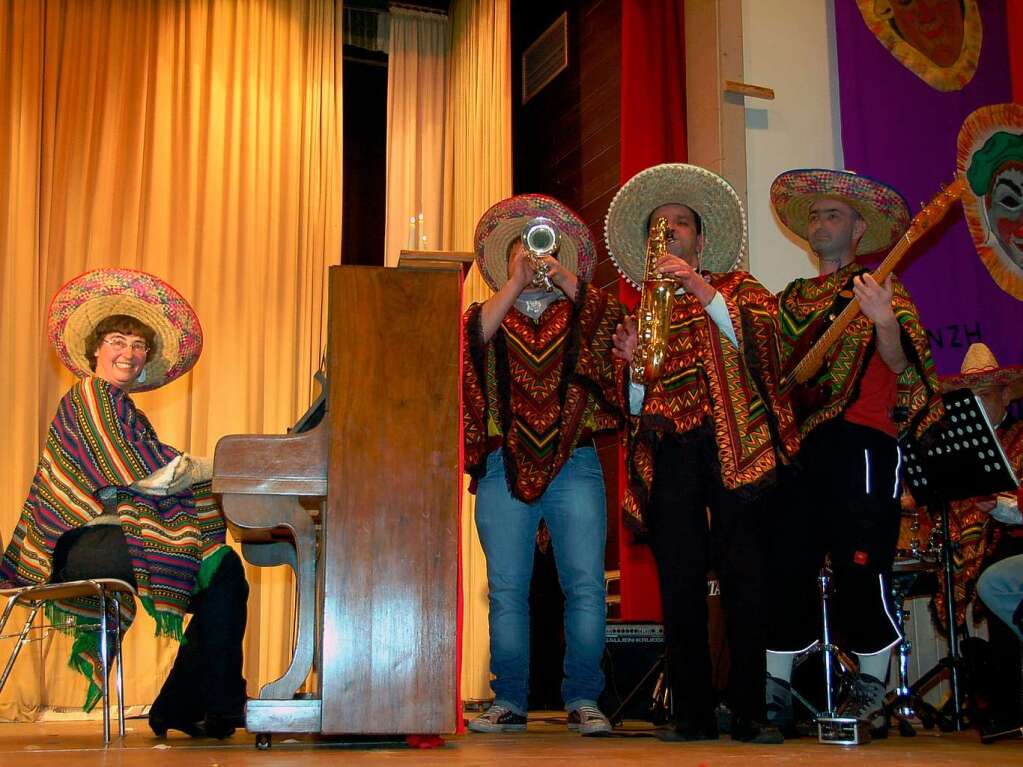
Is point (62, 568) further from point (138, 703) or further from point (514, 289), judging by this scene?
point (138, 703)

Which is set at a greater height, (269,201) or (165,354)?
(269,201)

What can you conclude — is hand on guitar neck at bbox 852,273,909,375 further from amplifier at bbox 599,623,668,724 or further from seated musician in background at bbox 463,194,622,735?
amplifier at bbox 599,623,668,724

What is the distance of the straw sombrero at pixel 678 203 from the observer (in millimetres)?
3529

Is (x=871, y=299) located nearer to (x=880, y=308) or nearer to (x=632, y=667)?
(x=880, y=308)

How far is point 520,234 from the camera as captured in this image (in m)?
3.81

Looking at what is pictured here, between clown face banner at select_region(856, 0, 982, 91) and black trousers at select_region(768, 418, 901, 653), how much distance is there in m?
2.39

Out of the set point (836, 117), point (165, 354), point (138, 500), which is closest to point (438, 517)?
point (138, 500)

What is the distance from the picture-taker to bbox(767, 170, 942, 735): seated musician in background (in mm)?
3234

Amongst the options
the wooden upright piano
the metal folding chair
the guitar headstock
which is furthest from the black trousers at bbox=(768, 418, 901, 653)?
the metal folding chair

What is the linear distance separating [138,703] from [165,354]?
2644mm

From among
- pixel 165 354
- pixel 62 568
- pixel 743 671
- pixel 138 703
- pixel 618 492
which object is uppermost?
pixel 165 354

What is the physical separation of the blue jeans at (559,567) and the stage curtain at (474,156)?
2.84 m

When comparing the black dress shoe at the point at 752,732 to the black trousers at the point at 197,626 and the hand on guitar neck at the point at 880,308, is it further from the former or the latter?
the black trousers at the point at 197,626

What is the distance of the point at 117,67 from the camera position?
21.5 ft
